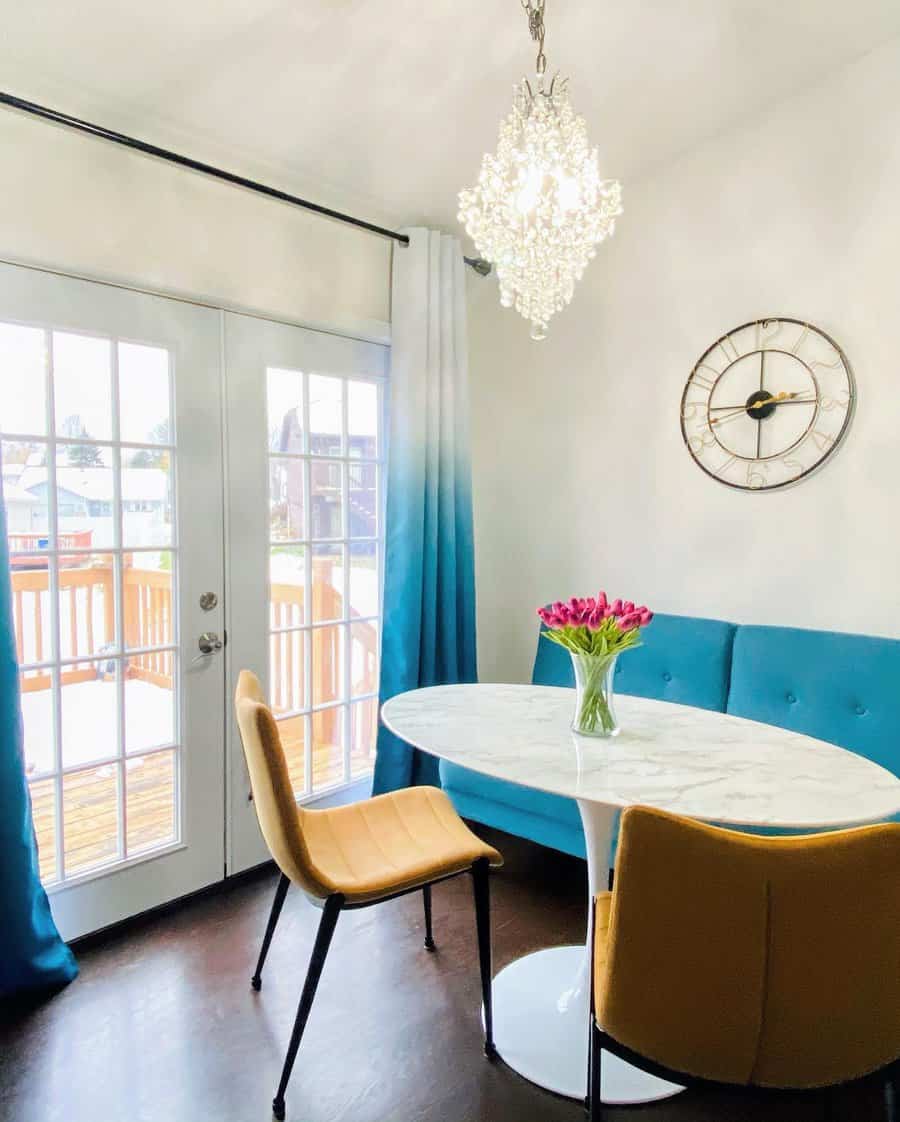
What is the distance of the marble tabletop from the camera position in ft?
4.48

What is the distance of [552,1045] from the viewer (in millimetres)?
1790

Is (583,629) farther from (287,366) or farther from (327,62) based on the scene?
(327,62)

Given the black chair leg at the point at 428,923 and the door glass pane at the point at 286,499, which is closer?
the black chair leg at the point at 428,923

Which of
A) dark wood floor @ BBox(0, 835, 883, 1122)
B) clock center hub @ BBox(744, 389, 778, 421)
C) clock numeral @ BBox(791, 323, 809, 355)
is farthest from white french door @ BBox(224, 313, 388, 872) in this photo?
clock numeral @ BBox(791, 323, 809, 355)

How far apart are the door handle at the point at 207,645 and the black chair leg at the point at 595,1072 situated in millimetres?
1660

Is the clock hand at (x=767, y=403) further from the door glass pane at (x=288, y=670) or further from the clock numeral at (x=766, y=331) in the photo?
the door glass pane at (x=288, y=670)

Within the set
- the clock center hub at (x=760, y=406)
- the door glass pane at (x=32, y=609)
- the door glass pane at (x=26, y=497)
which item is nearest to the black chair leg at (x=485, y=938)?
the door glass pane at (x=32, y=609)

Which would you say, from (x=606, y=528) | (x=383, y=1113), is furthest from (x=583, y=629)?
(x=606, y=528)

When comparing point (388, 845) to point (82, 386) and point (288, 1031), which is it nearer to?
point (288, 1031)

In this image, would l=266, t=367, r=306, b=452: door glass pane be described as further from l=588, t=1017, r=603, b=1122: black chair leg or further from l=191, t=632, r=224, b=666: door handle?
l=588, t=1017, r=603, b=1122: black chair leg

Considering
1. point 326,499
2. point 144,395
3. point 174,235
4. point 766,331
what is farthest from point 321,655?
point 766,331

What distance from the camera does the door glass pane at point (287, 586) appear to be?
2.68 meters

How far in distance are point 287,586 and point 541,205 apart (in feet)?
5.11

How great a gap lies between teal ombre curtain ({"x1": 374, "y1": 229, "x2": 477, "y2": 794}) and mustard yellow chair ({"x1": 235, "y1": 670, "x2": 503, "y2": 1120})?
84 cm
